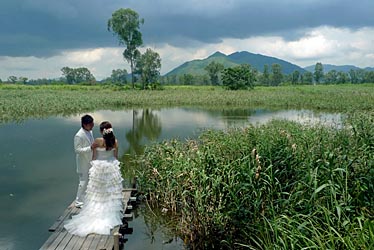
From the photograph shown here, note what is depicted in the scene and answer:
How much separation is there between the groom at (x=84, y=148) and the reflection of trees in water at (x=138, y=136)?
2.86 meters

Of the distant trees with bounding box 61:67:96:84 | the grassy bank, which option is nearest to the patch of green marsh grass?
the grassy bank

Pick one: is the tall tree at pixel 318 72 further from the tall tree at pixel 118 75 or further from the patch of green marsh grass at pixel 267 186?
the patch of green marsh grass at pixel 267 186

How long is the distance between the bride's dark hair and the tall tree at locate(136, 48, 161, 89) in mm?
51775

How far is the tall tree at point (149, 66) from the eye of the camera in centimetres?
5697

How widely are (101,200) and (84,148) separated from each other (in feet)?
2.89

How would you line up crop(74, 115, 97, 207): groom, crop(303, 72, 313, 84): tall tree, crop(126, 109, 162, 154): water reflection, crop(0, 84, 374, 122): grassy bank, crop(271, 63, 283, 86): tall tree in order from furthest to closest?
crop(303, 72, 313, 84): tall tree → crop(271, 63, 283, 86): tall tree → crop(0, 84, 374, 122): grassy bank → crop(126, 109, 162, 154): water reflection → crop(74, 115, 97, 207): groom

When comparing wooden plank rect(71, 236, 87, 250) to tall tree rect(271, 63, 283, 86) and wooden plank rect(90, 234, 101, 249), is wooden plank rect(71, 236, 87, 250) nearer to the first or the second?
wooden plank rect(90, 234, 101, 249)

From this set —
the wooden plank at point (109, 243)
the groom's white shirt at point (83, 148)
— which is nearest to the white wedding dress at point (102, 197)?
the wooden plank at point (109, 243)

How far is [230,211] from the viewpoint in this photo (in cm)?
452

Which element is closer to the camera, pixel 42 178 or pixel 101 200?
pixel 101 200

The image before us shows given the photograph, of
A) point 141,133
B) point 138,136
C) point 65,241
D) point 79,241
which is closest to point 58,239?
point 65,241

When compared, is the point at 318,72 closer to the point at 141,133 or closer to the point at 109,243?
the point at 141,133

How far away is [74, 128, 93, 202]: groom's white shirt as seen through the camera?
525cm

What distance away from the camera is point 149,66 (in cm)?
5903
